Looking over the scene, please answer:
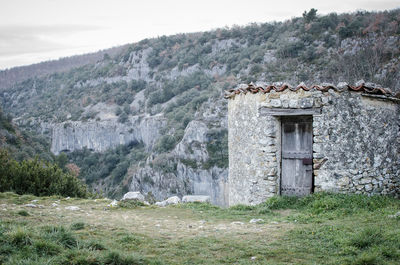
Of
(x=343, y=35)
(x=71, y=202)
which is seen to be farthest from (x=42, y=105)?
(x=71, y=202)

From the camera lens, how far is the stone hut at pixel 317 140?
7715mm

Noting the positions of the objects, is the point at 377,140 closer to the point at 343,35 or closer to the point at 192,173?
the point at 192,173

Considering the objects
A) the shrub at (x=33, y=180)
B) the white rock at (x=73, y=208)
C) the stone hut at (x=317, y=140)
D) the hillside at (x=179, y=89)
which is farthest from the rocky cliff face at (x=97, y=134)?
the stone hut at (x=317, y=140)

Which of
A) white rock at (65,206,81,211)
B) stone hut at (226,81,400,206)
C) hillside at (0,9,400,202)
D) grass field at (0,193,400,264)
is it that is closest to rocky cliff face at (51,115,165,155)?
hillside at (0,9,400,202)

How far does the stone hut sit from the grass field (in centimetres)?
55

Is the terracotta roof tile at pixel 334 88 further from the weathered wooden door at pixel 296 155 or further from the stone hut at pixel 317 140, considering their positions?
the weathered wooden door at pixel 296 155

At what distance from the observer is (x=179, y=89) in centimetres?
5072

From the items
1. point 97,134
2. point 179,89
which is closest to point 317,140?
point 179,89

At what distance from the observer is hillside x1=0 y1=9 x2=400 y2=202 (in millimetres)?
31156

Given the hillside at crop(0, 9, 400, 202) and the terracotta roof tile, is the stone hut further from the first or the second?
the hillside at crop(0, 9, 400, 202)

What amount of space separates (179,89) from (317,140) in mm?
43692

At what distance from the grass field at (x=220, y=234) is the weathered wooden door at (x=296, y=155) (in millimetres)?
584

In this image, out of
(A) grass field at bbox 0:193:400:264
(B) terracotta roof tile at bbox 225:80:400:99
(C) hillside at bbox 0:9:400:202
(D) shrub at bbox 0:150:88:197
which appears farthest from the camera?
(C) hillside at bbox 0:9:400:202

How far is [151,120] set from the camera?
159ft
